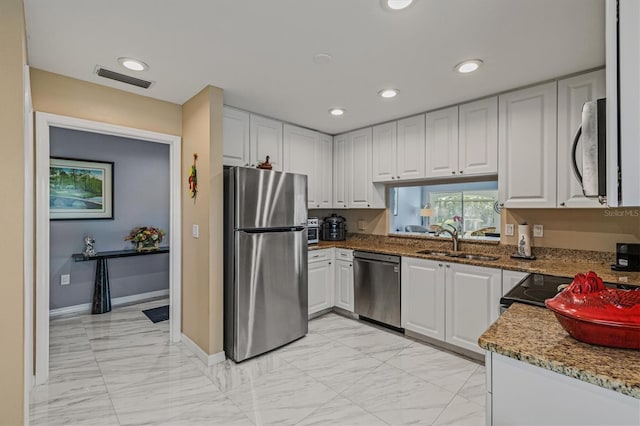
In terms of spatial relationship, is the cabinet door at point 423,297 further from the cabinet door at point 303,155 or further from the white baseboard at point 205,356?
the white baseboard at point 205,356

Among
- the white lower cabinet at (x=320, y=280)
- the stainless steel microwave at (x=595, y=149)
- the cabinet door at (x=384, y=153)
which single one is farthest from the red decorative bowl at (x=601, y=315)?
the white lower cabinet at (x=320, y=280)

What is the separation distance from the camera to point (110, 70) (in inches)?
91.0

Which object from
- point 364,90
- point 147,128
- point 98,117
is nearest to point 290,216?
point 364,90

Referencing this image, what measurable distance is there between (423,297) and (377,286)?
1.74 ft

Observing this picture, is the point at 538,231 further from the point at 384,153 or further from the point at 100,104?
the point at 100,104

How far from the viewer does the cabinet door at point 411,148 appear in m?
3.30

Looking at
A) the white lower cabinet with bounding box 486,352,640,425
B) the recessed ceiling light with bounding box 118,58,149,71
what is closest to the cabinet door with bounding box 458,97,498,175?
the white lower cabinet with bounding box 486,352,640,425

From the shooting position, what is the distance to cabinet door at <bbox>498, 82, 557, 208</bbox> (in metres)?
2.49

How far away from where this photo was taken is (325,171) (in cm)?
415

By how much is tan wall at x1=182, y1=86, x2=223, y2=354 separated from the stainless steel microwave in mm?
2392

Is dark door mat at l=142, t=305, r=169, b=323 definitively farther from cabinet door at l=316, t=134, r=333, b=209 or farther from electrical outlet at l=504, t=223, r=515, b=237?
electrical outlet at l=504, t=223, r=515, b=237

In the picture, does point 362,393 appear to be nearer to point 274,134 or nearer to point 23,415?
point 23,415

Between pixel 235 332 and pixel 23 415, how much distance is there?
1346 mm

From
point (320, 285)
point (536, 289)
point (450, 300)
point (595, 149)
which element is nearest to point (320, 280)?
point (320, 285)
